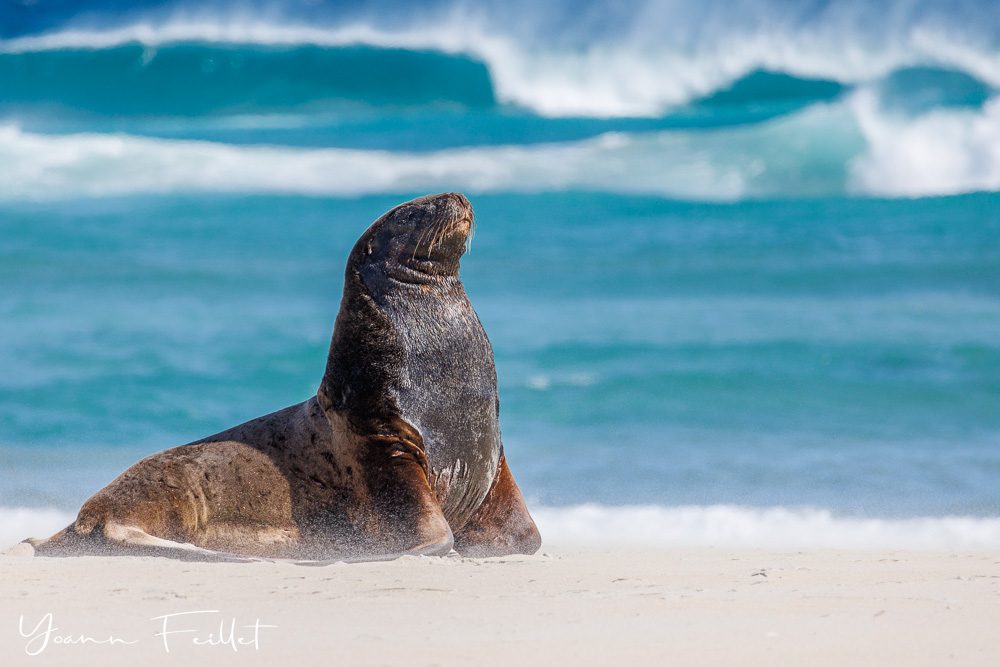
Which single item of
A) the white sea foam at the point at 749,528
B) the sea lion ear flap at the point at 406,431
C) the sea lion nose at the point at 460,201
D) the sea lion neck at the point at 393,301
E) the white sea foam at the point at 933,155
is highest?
the white sea foam at the point at 933,155

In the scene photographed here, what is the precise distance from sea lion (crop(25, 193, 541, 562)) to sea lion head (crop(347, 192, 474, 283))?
0.4 inches

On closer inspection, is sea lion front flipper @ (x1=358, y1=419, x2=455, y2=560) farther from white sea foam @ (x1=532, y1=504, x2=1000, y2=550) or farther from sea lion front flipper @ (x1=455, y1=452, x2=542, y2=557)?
white sea foam @ (x1=532, y1=504, x2=1000, y2=550)

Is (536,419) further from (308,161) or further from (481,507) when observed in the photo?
(308,161)

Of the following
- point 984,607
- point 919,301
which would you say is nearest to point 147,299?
point 919,301

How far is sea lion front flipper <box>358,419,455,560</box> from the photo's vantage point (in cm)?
502

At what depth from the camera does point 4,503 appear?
818cm

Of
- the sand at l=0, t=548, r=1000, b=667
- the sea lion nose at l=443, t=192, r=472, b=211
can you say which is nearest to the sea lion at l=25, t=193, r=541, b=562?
the sea lion nose at l=443, t=192, r=472, b=211

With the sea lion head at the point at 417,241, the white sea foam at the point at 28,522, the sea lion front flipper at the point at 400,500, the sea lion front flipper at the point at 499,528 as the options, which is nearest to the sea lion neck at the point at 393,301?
the sea lion head at the point at 417,241

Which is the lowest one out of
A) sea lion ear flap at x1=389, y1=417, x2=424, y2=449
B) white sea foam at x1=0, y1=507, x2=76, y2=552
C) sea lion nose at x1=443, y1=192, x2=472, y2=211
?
white sea foam at x1=0, y1=507, x2=76, y2=552

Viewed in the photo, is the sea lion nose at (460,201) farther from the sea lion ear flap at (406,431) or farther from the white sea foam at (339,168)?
the white sea foam at (339,168)

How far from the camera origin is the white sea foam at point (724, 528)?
6.76 meters

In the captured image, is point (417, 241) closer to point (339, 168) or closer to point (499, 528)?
point (499, 528)

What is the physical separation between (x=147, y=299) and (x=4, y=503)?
9.11 meters

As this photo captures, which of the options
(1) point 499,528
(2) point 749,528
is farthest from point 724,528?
(1) point 499,528
